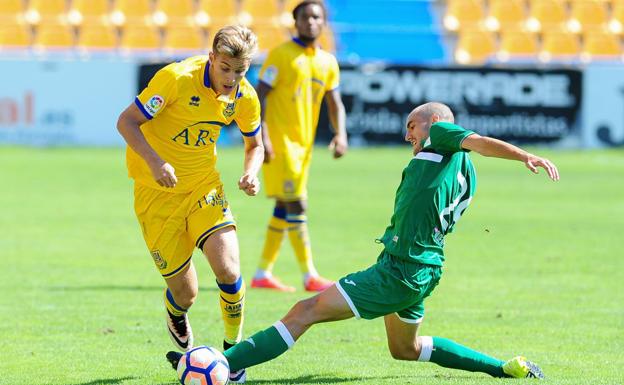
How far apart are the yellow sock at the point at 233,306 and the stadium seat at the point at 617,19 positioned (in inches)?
1019

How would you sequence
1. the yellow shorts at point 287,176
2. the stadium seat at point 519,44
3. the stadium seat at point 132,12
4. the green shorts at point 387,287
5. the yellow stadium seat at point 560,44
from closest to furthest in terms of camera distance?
the green shorts at point 387,287, the yellow shorts at point 287,176, the stadium seat at point 132,12, the stadium seat at point 519,44, the yellow stadium seat at point 560,44

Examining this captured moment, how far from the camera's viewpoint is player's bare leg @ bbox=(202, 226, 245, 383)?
6391mm

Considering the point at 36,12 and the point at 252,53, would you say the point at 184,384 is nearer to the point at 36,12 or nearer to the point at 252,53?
the point at 252,53

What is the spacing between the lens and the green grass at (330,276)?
6727 millimetres

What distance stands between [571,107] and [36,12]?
43.8 ft

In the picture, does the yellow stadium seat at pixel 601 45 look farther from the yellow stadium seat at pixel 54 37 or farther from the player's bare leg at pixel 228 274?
the player's bare leg at pixel 228 274

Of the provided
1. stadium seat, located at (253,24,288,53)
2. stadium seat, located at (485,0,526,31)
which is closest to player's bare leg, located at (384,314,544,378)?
A: stadium seat, located at (253,24,288,53)

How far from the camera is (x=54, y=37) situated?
27.3 m

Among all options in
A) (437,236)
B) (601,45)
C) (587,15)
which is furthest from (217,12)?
(437,236)

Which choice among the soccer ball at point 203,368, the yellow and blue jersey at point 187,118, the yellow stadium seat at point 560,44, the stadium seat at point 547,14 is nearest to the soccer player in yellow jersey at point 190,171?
the yellow and blue jersey at point 187,118

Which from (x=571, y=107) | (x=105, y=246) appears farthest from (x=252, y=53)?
(x=571, y=107)

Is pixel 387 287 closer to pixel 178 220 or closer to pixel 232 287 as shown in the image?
pixel 232 287

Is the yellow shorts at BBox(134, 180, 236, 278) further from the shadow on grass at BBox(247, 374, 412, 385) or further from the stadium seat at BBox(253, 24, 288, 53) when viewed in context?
the stadium seat at BBox(253, 24, 288, 53)

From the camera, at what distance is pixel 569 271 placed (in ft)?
35.3
